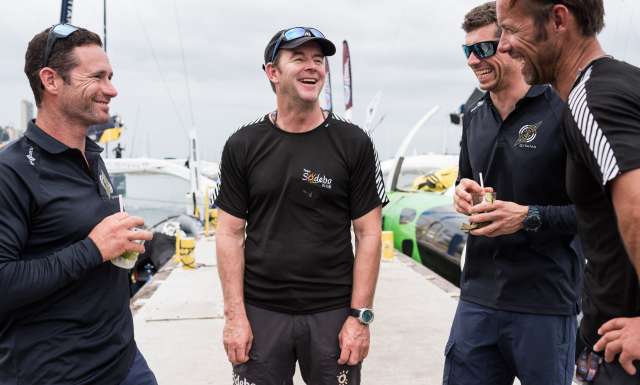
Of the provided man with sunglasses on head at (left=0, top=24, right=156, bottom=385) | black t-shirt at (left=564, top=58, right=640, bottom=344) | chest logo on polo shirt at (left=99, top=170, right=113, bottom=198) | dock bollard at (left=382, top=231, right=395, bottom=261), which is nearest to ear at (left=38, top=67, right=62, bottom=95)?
man with sunglasses on head at (left=0, top=24, right=156, bottom=385)

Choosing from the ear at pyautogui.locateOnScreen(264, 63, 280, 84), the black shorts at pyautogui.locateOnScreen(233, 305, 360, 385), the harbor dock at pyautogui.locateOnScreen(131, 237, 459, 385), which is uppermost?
the ear at pyautogui.locateOnScreen(264, 63, 280, 84)

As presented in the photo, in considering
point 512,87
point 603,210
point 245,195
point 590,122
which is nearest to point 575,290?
point 512,87

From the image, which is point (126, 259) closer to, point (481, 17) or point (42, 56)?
point (42, 56)

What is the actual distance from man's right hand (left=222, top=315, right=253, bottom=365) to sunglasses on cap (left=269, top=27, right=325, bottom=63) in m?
1.32

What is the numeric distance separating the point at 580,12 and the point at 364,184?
4.42 feet

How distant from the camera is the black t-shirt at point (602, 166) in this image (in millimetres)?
1452

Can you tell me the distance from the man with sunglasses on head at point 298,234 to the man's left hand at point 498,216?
20.5 inches

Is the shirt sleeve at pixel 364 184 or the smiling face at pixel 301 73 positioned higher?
the smiling face at pixel 301 73

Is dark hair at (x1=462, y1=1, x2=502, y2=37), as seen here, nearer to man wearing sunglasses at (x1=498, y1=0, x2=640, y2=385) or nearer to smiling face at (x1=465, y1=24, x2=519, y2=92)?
smiling face at (x1=465, y1=24, x2=519, y2=92)

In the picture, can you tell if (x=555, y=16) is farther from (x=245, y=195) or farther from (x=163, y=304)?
(x=163, y=304)

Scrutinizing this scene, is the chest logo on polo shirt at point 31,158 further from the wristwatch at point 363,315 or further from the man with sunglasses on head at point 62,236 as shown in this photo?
the wristwatch at point 363,315

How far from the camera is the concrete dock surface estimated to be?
489 centimetres

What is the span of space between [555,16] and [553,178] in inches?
44.9

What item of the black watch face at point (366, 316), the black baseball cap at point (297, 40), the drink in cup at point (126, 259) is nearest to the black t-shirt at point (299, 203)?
the black watch face at point (366, 316)
